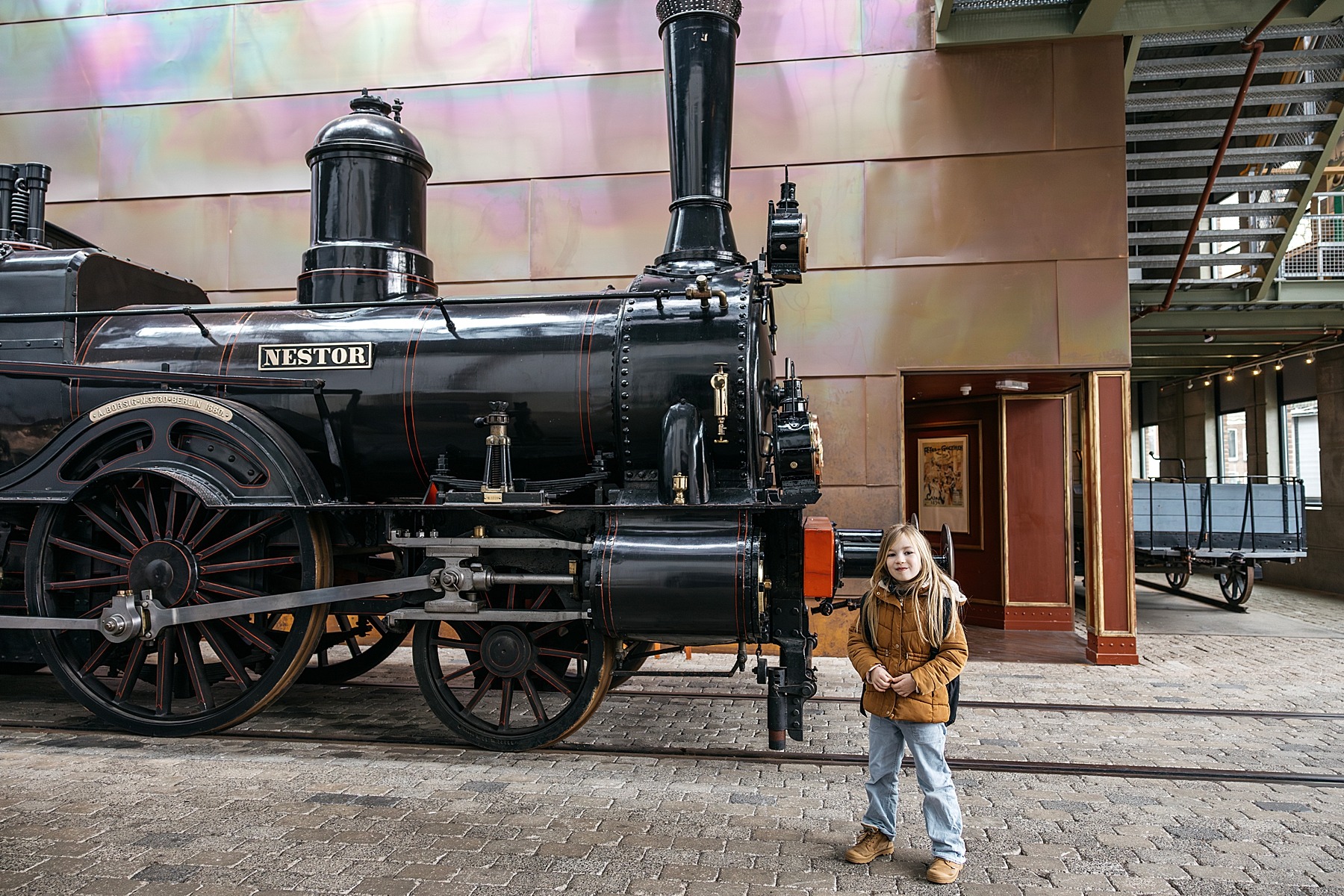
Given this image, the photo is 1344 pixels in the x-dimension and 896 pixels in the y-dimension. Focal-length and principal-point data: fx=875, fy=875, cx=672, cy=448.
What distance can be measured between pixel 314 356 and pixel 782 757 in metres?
3.42

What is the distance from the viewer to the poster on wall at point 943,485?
9.40 meters

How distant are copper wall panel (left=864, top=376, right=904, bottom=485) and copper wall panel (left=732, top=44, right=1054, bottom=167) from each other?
202cm

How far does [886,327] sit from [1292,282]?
6.37 metres

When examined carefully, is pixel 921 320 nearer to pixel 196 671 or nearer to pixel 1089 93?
pixel 1089 93

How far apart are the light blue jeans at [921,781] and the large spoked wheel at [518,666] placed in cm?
161

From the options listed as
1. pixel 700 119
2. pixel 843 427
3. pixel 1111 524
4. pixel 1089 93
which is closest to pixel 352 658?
pixel 843 427

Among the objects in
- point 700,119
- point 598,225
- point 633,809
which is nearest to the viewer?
point 633,809

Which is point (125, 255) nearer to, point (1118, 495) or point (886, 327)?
point (886, 327)

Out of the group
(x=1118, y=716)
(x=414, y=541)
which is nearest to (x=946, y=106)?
(x=1118, y=716)

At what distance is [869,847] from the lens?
328cm

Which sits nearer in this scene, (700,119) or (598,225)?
(700,119)

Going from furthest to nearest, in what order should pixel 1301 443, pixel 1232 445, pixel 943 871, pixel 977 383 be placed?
pixel 1232 445
pixel 1301 443
pixel 977 383
pixel 943 871

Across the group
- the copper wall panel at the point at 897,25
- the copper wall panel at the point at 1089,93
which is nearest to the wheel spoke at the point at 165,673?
the copper wall panel at the point at 897,25

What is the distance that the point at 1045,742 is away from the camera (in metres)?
4.91
